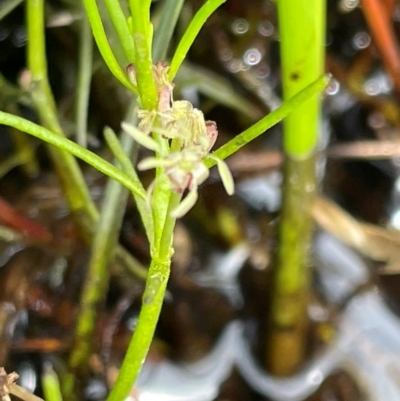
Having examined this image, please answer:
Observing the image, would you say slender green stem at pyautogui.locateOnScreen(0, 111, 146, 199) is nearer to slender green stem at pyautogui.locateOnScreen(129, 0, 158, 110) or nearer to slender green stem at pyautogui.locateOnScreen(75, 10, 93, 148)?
slender green stem at pyautogui.locateOnScreen(129, 0, 158, 110)

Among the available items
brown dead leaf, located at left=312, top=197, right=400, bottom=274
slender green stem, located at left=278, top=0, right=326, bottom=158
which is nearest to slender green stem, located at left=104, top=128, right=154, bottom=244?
slender green stem, located at left=278, top=0, right=326, bottom=158

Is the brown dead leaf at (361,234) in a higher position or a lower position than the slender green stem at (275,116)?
lower

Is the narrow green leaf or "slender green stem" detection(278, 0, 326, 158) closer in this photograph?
the narrow green leaf

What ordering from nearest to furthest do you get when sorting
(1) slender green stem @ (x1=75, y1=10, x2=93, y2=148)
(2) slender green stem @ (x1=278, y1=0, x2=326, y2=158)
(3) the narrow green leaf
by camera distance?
(3) the narrow green leaf → (2) slender green stem @ (x1=278, y1=0, x2=326, y2=158) → (1) slender green stem @ (x1=75, y1=10, x2=93, y2=148)

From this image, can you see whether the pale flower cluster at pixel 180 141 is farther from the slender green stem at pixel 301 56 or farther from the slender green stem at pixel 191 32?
the slender green stem at pixel 301 56

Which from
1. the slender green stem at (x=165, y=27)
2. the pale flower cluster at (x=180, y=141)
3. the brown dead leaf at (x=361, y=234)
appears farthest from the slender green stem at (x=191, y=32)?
the brown dead leaf at (x=361, y=234)

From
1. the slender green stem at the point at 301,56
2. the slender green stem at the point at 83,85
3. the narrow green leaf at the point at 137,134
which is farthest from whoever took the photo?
the slender green stem at the point at 83,85

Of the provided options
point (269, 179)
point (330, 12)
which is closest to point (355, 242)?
point (269, 179)

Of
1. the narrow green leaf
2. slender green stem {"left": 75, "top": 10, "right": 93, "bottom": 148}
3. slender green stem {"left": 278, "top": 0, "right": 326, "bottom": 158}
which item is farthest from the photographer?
slender green stem {"left": 75, "top": 10, "right": 93, "bottom": 148}
